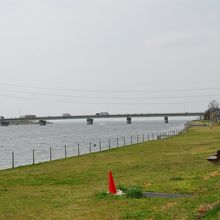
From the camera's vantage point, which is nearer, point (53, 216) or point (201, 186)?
point (53, 216)

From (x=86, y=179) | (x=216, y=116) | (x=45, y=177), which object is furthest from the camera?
(x=216, y=116)

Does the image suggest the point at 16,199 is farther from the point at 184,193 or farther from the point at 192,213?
the point at 192,213

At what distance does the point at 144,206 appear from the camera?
43.0 ft

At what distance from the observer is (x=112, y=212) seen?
12602mm

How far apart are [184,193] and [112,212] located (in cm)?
352

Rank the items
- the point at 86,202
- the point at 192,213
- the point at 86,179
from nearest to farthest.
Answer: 1. the point at 192,213
2. the point at 86,202
3. the point at 86,179

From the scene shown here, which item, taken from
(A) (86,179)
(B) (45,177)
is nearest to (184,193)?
(A) (86,179)

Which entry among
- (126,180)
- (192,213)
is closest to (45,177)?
(126,180)

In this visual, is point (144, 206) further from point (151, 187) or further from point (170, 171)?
point (170, 171)

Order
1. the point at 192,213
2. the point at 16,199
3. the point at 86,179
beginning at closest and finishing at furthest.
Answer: the point at 192,213 → the point at 16,199 → the point at 86,179

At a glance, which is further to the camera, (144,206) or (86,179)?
(86,179)

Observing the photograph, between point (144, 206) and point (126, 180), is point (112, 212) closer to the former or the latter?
point (144, 206)

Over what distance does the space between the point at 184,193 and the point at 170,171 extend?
775 centimetres

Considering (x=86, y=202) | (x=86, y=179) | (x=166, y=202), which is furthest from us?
(x=86, y=179)
